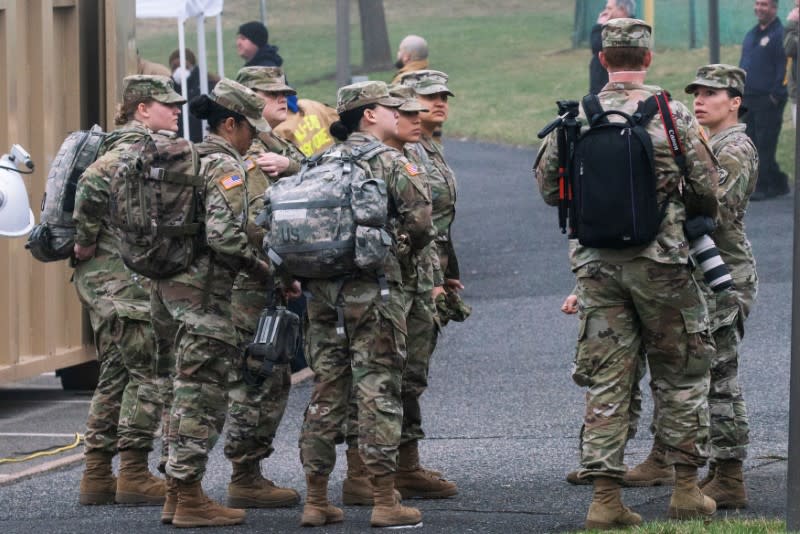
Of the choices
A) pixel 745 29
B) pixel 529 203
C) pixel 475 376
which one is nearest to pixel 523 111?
pixel 745 29

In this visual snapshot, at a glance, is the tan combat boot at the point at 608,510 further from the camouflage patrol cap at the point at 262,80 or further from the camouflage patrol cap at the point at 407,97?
the camouflage patrol cap at the point at 262,80

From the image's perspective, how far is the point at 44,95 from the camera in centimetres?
1003

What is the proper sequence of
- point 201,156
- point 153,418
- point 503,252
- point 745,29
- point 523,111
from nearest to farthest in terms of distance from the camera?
point 201,156 → point 153,418 → point 503,252 → point 745,29 → point 523,111

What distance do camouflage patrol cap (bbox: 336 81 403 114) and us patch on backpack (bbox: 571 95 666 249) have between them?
3.21 feet

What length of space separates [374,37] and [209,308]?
89.9ft

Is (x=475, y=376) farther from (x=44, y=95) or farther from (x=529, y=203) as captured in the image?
(x=529, y=203)

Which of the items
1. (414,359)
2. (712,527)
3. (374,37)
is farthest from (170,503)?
(374,37)

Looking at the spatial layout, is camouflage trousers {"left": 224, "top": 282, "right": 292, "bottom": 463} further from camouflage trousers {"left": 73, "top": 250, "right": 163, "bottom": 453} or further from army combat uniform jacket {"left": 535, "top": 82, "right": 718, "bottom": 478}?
army combat uniform jacket {"left": 535, "top": 82, "right": 718, "bottom": 478}

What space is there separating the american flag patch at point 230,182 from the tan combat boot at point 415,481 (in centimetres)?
159

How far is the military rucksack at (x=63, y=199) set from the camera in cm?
766

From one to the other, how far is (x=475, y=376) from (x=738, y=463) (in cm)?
393

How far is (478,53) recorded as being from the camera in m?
36.1

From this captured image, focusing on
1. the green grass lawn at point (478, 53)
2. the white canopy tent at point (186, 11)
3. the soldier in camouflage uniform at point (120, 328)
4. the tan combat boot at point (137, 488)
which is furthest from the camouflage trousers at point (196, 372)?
the green grass lawn at point (478, 53)

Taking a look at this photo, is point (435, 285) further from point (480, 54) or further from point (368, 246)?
point (480, 54)
